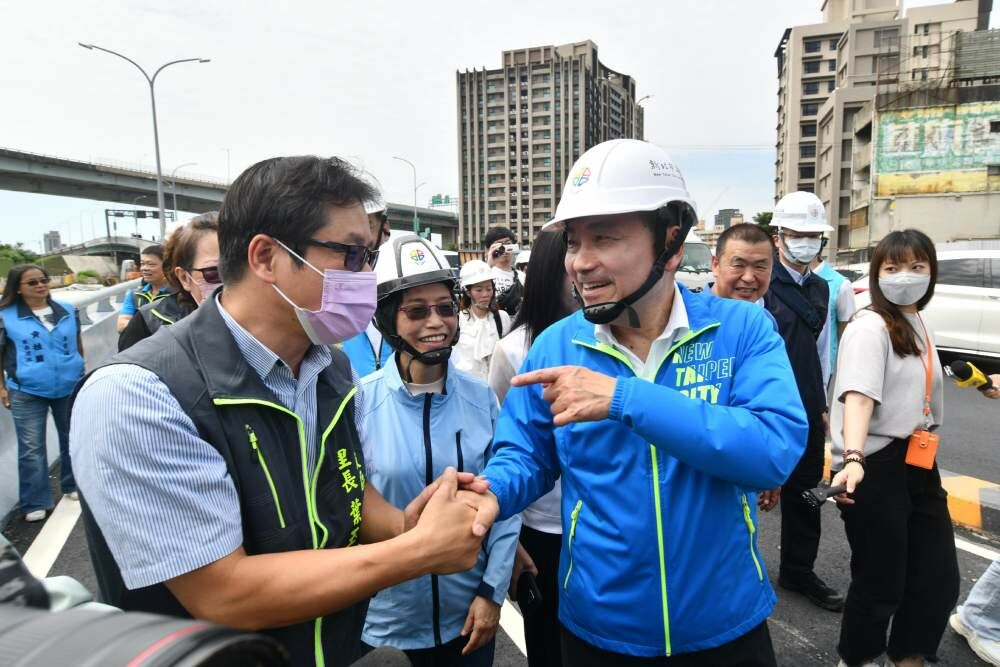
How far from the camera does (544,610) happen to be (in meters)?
2.40

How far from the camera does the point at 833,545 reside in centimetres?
415

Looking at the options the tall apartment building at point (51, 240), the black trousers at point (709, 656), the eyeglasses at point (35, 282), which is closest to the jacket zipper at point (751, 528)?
the black trousers at point (709, 656)

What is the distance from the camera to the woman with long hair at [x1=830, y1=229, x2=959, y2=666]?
255 cm

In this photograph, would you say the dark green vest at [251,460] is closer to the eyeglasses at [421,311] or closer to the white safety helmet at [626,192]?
the white safety helmet at [626,192]

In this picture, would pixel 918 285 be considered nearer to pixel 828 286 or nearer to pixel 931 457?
pixel 931 457

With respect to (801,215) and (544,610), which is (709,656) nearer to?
(544,610)

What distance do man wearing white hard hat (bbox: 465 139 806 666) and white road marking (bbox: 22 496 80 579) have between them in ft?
12.1

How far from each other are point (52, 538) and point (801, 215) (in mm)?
5764

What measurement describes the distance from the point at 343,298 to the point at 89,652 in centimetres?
111

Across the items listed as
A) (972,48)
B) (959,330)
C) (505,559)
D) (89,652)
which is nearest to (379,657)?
(89,652)

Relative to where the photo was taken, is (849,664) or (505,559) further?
(849,664)

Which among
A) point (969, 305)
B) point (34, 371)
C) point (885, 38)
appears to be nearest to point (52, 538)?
point (34, 371)

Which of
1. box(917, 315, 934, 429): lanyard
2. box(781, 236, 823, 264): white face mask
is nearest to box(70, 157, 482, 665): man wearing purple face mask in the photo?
box(917, 315, 934, 429): lanyard

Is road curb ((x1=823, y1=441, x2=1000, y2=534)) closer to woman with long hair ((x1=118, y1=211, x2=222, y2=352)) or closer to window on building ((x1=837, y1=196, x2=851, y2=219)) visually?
woman with long hair ((x1=118, y1=211, x2=222, y2=352))
